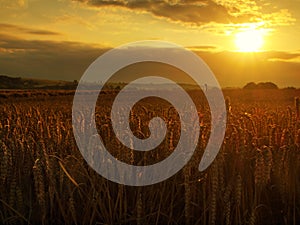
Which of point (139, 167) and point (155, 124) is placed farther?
point (155, 124)

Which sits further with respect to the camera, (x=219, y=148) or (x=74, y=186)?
(x=74, y=186)

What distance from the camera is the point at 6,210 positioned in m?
3.33

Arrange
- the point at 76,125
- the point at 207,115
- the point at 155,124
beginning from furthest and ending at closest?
the point at 207,115
the point at 76,125
the point at 155,124

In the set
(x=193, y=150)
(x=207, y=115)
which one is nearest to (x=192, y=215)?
(x=193, y=150)

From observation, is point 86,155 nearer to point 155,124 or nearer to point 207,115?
point 155,124

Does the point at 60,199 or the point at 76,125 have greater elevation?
the point at 76,125

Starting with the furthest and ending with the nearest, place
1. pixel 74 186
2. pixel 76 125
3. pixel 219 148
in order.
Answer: pixel 76 125
pixel 74 186
pixel 219 148

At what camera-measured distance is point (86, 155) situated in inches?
136

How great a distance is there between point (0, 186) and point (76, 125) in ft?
4.72

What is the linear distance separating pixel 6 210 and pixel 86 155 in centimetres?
68

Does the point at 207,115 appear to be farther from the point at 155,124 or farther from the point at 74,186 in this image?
the point at 74,186

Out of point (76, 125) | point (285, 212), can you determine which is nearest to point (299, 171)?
point (285, 212)

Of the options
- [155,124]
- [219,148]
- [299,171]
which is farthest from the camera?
[155,124]

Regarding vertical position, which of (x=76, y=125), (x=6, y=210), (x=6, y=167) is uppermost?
(x=76, y=125)
